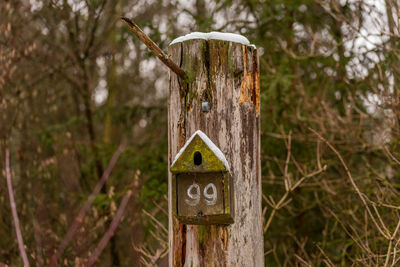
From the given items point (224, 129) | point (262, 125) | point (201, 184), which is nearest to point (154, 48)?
point (224, 129)

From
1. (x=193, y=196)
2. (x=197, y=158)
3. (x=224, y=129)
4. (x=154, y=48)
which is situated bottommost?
(x=193, y=196)

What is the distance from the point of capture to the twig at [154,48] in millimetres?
1610

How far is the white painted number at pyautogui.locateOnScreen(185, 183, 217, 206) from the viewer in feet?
5.80

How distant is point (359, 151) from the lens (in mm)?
4484

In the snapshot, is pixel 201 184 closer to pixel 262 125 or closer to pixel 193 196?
pixel 193 196

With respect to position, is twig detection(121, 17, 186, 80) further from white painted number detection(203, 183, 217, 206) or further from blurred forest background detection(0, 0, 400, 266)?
blurred forest background detection(0, 0, 400, 266)

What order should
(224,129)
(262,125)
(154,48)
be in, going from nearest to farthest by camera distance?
(154,48)
(224,129)
(262,125)

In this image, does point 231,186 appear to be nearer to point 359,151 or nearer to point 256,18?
point 359,151

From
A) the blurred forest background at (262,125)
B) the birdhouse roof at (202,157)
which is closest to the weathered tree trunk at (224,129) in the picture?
the birdhouse roof at (202,157)

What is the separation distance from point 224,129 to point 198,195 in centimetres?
32

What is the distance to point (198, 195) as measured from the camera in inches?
70.8

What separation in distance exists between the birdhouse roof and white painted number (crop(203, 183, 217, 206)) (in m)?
0.08

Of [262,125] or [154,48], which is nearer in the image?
[154,48]

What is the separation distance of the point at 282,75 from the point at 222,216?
2.78 m
